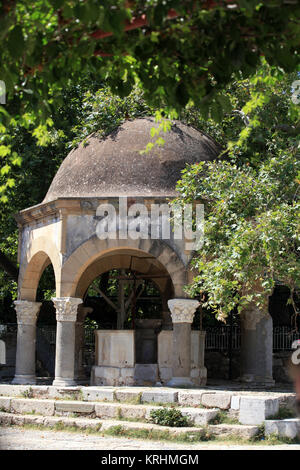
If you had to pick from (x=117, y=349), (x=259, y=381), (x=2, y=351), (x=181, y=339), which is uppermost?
(x=181, y=339)

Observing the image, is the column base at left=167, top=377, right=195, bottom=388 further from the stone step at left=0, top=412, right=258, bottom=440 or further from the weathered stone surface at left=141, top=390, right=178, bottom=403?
the stone step at left=0, top=412, right=258, bottom=440

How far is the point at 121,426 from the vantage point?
9.95m

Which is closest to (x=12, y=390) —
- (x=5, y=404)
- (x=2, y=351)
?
(x=5, y=404)

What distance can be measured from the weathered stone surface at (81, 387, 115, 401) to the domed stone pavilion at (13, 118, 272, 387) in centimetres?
103

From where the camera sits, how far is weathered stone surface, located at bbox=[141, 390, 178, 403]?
1089 cm

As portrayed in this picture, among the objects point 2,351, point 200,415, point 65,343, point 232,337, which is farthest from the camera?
point 2,351

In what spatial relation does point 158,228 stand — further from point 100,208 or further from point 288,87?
point 288,87

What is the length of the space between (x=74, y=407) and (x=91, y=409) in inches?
14.4

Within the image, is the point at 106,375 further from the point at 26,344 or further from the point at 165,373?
the point at 26,344

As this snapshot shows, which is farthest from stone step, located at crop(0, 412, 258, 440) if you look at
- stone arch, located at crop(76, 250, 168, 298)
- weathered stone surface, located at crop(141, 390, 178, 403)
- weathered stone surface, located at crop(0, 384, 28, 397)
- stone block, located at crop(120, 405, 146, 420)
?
stone arch, located at crop(76, 250, 168, 298)

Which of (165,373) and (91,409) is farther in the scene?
(165,373)

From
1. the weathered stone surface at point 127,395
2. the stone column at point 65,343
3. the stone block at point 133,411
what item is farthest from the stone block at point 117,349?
Answer: the stone block at point 133,411

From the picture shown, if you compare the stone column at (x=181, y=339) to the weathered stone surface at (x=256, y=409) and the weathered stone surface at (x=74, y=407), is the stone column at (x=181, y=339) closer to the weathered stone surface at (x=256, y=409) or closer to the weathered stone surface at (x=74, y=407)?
the weathered stone surface at (x=74, y=407)

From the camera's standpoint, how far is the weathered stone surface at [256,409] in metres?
9.73
